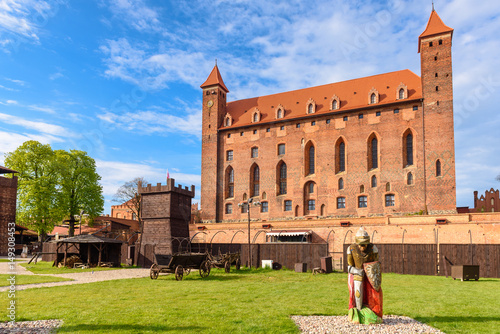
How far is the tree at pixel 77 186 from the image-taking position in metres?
47.5

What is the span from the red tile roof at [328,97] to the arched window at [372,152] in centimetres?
434

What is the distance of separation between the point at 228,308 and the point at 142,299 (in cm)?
324

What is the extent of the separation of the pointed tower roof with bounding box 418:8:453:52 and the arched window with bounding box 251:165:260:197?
2624 centimetres

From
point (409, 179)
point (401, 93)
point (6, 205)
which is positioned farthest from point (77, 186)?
point (401, 93)

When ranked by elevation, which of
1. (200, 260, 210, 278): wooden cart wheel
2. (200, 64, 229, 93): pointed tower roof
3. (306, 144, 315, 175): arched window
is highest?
(200, 64, 229, 93): pointed tower roof

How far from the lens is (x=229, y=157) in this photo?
57.4 m

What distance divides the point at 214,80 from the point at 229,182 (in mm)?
15745

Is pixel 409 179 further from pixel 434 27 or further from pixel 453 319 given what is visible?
pixel 453 319

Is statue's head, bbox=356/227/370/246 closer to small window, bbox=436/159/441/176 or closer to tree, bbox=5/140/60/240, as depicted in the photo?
small window, bbox=436/159/441/176

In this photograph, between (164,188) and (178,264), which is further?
(164,188)

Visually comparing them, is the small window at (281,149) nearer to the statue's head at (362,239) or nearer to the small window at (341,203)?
the small window at (341,203)

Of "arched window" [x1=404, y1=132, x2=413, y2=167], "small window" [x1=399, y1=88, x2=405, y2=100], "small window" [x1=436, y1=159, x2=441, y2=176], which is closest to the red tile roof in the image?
"small window" [x1=399, y1=88, x2=405, y2=100]

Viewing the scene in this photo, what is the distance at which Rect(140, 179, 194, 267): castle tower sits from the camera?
30797 mm

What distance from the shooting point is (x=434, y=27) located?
45.4 meters
